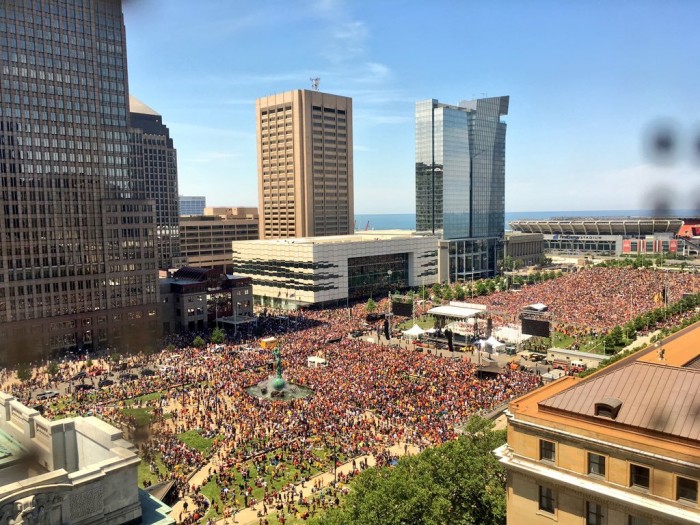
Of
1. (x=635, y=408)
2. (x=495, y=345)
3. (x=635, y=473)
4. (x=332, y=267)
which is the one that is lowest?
(x=495, y=345)

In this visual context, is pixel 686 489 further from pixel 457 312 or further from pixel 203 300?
pixel 203 300

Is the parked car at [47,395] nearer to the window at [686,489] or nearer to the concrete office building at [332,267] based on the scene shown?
the window at [686,489]

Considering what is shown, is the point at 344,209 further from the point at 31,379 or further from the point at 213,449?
the point at 213,449

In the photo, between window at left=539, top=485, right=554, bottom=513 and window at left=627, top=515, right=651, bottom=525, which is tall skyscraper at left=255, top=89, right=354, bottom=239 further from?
window at left=627, top=515, right=651, bottom=525

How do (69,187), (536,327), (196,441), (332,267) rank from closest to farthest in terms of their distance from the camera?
(196,441) < (536,327) < (69,187) < (332,267)

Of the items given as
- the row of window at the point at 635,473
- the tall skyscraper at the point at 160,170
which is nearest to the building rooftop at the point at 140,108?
the tall skyscraper at the point at 160,170

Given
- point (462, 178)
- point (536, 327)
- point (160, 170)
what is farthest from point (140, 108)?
point (536, 327)
